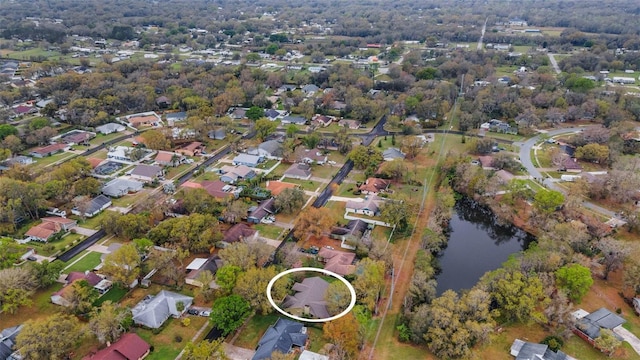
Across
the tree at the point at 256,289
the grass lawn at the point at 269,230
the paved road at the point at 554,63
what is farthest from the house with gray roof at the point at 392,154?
the paved road at the point at 554,63

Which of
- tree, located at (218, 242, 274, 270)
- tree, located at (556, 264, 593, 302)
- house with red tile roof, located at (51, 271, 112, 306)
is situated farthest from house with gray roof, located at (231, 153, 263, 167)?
tree, located at (556, 264, 593, 302)

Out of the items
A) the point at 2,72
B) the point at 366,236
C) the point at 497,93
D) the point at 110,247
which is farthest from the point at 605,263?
the point at 2,72

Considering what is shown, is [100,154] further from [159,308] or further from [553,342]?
A: [553,342]

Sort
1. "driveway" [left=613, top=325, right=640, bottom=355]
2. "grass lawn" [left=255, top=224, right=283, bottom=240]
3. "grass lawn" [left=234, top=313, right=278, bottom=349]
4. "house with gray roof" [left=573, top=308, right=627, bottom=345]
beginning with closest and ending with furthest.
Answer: "driveway" [left=613, top=325, right=640, bottom=355]
"grass lawn" [left=234, top=313, right=278, bottom=349]
"house with gray roof" [left=573, top=308, right=627, bottom=345]
"grass lawn" [left=255, top=224, right=283, bottom=240]

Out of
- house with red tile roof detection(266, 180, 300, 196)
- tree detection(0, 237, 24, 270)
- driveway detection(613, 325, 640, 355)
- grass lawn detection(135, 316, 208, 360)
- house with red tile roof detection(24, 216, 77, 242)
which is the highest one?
tree detection(0, 237, 24, 270)

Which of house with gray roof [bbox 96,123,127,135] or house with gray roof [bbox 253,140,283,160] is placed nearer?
house with gray roof [bbox 253,140,283,160]

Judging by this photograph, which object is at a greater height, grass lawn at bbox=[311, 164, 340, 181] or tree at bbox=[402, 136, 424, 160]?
tree at bbox=[402, 136, 424, 160]

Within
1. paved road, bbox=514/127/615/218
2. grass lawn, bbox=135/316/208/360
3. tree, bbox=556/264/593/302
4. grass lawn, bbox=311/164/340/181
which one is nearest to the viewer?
grass lawn, bbox=135/316/208/360

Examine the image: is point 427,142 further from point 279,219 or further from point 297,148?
point 279,219

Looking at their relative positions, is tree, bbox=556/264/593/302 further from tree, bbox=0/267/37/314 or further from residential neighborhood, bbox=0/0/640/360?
tree, bbox=0/267/37/314
